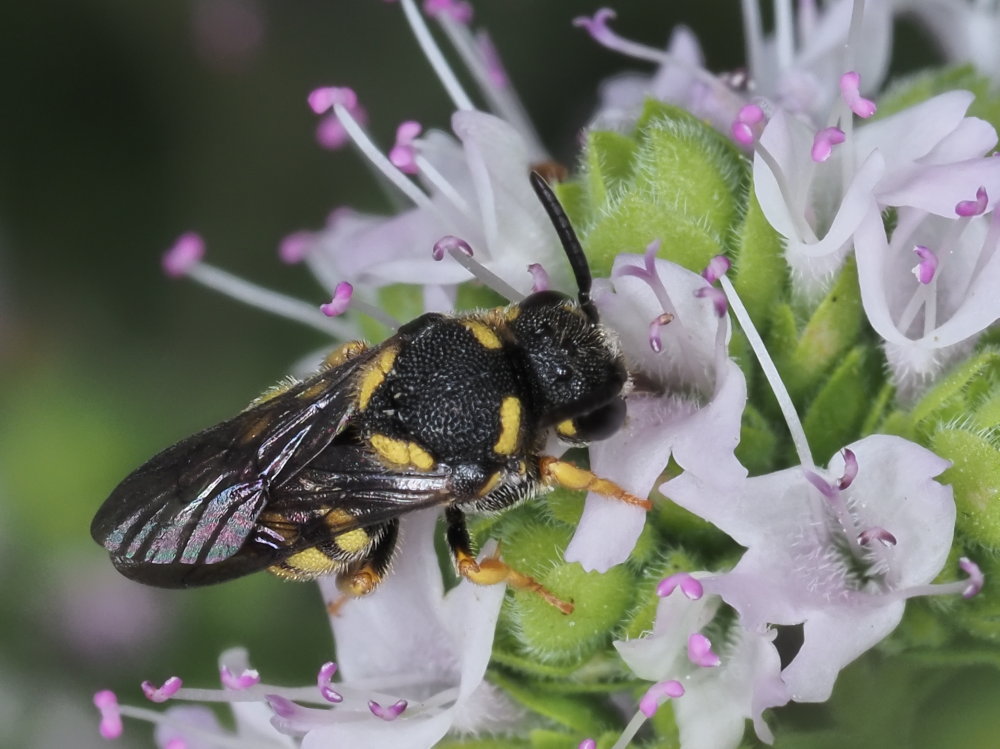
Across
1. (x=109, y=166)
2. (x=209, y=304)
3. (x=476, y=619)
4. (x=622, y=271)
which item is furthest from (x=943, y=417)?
(x=109, y=166)

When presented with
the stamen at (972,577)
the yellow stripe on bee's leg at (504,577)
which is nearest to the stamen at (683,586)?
the yellow stripe on bee's leg at (504,577)

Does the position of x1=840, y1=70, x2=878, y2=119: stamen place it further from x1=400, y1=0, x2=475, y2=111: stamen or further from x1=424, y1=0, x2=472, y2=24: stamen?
x1=424, y1=0, x2=472, y2=24: stamen

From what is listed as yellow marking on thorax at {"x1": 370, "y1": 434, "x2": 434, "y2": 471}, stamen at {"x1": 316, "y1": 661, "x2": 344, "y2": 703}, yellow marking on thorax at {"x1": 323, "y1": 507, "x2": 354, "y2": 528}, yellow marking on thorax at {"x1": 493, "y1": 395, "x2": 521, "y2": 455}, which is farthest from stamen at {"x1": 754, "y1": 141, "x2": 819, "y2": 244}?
stamen at {"x1": 316, "y1": 661, "x2": 344, "y2": 703}

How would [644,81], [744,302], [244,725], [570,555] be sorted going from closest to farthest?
[570,555] → [744,302] → [244,725] → [644,81]

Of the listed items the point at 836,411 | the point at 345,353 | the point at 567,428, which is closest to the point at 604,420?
the point at 567,428

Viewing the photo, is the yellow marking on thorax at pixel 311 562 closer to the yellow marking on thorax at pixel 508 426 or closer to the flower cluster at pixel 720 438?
the flower cluster at pixel 720 438

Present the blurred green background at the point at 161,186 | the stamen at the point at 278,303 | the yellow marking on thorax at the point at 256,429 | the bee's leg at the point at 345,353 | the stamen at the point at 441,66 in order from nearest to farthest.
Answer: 1. the yellow marking on thorax at the point at 256,429
2. the bee's leg at the point at 345,353
3. the stamen at the point at 441,66
4. the stamen at the point at 278,303
5. the blurred green background at the point at 161,186

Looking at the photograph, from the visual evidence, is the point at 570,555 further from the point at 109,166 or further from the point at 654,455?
the point at 109,166
